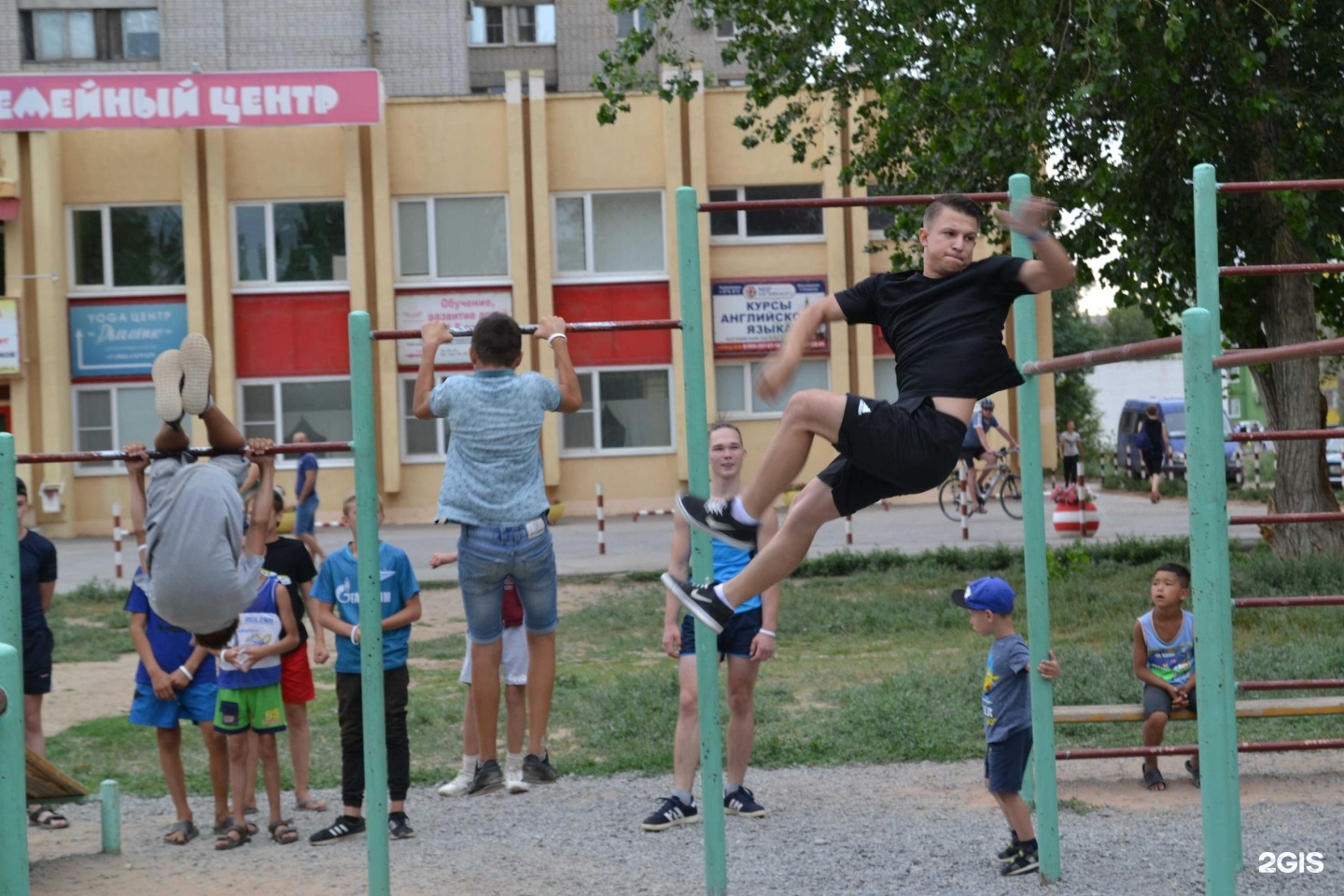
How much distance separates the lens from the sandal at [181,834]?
6395 millimetres

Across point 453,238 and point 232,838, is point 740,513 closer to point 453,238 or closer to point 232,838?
point 232,838

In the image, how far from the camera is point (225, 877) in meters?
5.81

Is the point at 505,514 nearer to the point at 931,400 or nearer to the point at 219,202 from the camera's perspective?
the point at 931,400

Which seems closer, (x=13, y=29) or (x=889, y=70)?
(x=889, y=70)

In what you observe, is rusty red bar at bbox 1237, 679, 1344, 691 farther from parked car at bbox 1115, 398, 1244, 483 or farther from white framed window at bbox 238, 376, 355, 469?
parked car at bbox 1115, 398, 1244, 483

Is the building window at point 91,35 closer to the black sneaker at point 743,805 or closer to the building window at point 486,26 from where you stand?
the building window at point 486,26

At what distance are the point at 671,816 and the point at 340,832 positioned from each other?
1.43 m

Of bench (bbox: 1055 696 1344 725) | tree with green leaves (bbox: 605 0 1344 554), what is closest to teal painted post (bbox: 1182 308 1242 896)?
bench (bbox: 1055 696 1344 725)

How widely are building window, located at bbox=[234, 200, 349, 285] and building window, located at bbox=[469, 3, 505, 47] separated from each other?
404 inches

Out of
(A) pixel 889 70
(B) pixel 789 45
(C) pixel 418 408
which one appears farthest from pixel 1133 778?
(B) pixel 789 45

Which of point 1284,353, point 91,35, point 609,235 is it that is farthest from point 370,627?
point 91,35

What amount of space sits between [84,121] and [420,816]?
64.3 feet

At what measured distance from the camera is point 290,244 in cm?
2441

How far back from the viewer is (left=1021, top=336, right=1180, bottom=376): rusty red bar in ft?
13.2
